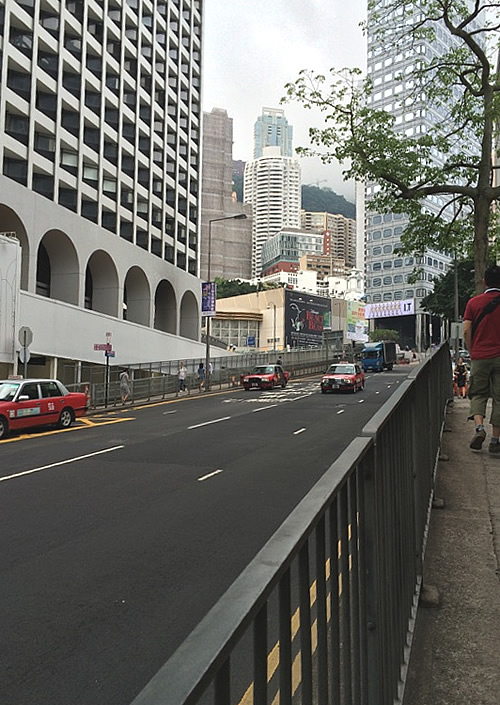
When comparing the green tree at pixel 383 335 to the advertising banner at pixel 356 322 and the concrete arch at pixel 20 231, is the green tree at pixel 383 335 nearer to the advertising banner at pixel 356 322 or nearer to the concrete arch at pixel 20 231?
the advertising banner at pixel 356 322

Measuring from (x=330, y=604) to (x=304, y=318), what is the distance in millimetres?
→ 102391

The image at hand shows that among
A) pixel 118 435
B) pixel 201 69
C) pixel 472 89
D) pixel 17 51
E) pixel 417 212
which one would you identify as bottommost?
pixel 118 435

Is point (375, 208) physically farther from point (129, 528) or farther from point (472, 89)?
point (129, 528)

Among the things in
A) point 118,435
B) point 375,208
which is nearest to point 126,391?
point 118,435

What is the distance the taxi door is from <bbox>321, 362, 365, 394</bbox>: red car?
17032 mm

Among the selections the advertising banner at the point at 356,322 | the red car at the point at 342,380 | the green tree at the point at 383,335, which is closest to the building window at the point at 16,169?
the red car at the point at 342,380

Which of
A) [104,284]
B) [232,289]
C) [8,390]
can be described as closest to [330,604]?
[8,390]

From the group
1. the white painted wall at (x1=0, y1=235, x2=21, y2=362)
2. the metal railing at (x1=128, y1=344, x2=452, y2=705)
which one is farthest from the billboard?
the metal railing at (x1=128, y1=344, x2=452, y2=705)

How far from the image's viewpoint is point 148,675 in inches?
150

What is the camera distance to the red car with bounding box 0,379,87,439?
1794 centimetres

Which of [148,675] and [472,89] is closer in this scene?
[148,675]

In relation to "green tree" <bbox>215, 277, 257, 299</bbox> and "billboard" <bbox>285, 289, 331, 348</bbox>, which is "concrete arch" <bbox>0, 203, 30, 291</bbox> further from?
"green tree" <bbox>215, 277, 257, 299</bbox>

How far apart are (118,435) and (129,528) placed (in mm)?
10108

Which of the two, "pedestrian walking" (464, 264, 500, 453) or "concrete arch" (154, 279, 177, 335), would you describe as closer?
"pedestrian walking" (464, 264, 500, 453)
